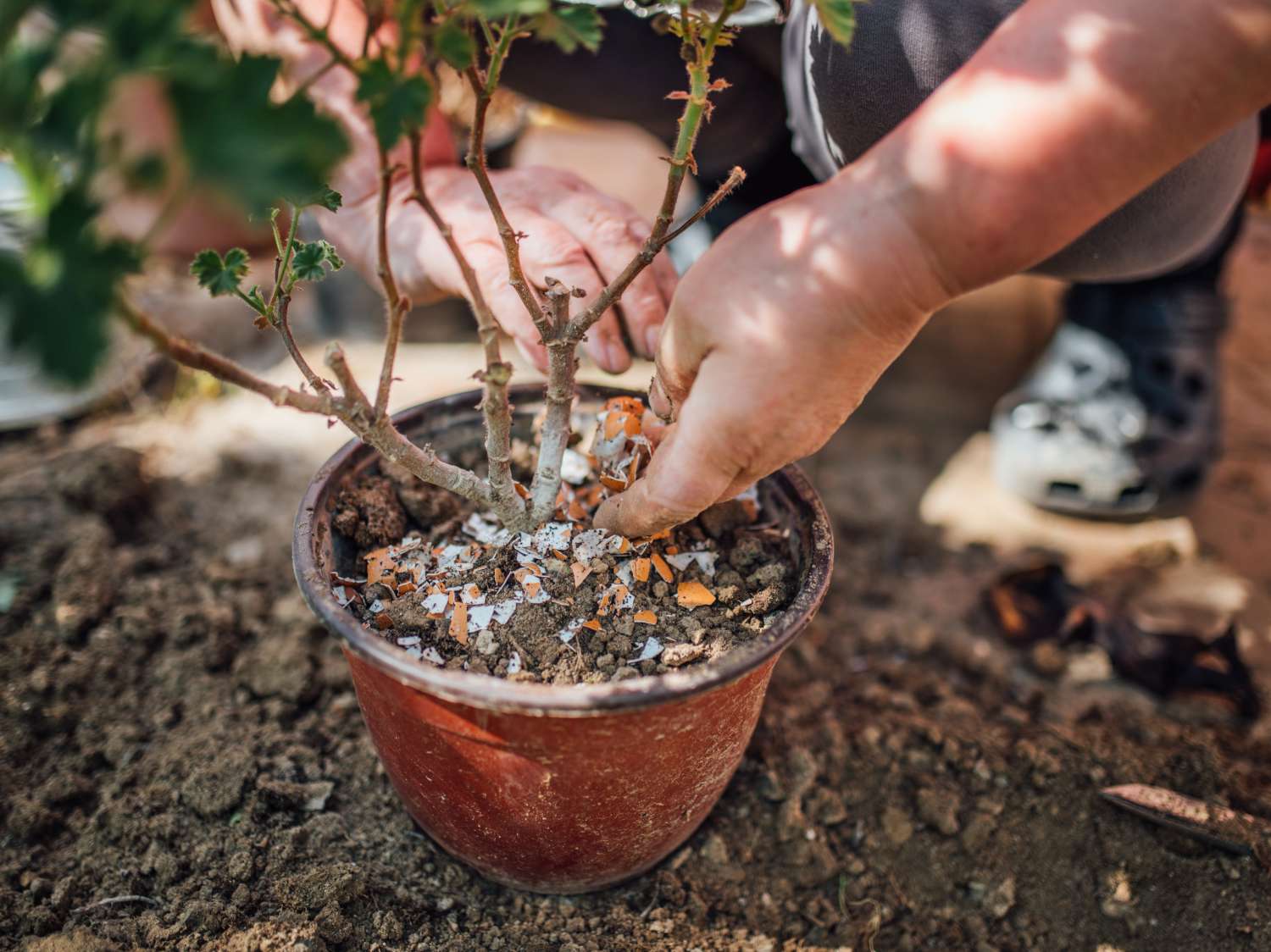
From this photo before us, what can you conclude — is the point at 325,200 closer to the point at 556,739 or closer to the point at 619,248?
the point at 619,248

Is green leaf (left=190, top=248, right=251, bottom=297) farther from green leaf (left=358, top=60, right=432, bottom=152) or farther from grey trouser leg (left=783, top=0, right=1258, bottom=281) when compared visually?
grey trouser leg (left=783, top=0, right=1258, bottom=281)

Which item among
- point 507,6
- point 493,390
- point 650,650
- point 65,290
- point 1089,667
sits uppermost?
point 507,6

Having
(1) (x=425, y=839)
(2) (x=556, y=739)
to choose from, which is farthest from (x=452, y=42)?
(1) (x=425, y=839)

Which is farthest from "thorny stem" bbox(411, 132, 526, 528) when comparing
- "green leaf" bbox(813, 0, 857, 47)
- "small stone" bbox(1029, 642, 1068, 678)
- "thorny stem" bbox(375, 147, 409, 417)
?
"small stone" bbox(1029, 642, 1068, 678)

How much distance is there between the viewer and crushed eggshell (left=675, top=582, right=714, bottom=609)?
4.41ft

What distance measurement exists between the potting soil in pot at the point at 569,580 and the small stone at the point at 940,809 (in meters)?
0.53

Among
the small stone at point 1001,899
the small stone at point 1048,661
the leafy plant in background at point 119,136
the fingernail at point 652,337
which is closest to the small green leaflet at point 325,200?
the leafy plant in background at point 119,136

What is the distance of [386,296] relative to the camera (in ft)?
3.61

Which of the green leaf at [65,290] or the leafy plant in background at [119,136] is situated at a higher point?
the leafy plant in background at [119,136]

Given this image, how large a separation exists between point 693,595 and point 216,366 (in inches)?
27.3

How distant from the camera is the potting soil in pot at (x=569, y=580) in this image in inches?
49.7

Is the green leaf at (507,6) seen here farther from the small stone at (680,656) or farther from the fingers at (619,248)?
the small stone at (680,656)

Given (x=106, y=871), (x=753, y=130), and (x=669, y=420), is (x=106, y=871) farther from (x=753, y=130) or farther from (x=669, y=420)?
(x=753, y=130)

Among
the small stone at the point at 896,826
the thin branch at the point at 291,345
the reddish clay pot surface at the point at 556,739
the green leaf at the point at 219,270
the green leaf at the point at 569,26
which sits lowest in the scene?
the small stone at the point at 896,826
